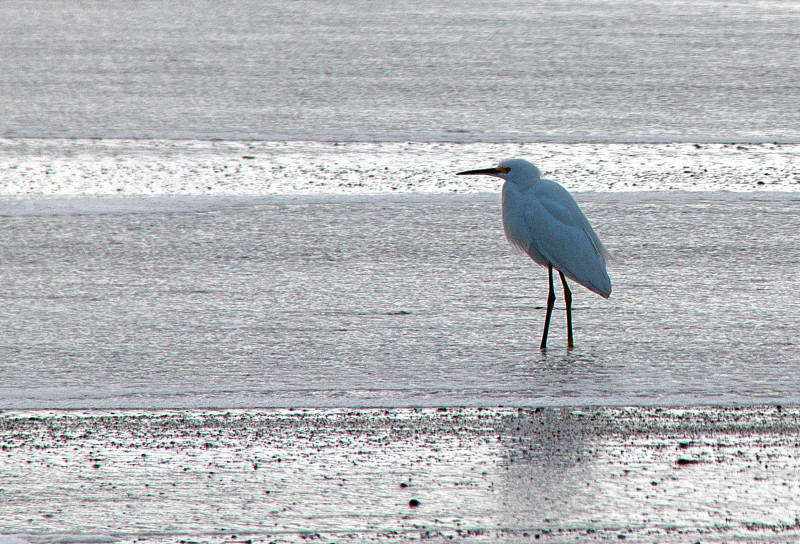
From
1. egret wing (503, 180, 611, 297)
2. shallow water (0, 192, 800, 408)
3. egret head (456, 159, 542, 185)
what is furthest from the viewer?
egret head (456, 159, 542, 185)

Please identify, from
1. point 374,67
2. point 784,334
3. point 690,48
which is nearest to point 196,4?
point 374,67

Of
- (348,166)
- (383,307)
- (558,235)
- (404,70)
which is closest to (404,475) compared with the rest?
(558,235)

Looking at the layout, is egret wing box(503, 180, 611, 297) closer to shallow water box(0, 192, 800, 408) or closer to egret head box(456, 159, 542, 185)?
egret head box(456, 159, 542, 185)

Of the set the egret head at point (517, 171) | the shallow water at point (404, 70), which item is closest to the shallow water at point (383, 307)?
the egret head at point (517, 171)

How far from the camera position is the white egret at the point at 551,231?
540cm

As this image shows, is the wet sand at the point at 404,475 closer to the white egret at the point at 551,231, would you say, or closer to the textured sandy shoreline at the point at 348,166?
the white egret at the point at 551,231

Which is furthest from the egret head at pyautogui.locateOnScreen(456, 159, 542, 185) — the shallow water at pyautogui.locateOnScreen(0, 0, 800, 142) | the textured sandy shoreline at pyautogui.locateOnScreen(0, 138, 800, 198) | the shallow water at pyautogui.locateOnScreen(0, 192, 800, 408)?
the shallow water at pyautogui.locateOnScreen(0, 0, 800, 142)

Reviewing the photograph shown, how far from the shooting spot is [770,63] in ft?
38.3

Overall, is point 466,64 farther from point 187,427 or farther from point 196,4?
point 187,427

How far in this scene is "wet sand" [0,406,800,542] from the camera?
12.0ft

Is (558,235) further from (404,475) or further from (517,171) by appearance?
Result: (404,475)

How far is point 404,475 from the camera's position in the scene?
4020 millimetres

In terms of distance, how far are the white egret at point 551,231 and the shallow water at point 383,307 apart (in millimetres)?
285

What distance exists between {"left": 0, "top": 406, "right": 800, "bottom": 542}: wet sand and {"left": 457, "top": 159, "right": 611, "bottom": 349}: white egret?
95 cm
